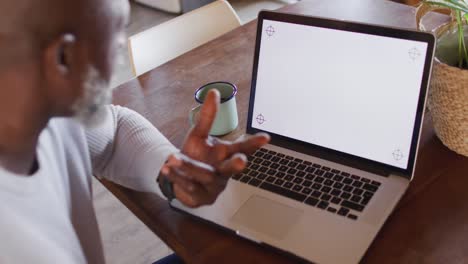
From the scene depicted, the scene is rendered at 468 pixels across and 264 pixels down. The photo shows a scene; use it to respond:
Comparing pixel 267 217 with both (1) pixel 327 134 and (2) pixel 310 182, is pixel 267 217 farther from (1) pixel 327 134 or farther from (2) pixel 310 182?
(1) pixel 327 134

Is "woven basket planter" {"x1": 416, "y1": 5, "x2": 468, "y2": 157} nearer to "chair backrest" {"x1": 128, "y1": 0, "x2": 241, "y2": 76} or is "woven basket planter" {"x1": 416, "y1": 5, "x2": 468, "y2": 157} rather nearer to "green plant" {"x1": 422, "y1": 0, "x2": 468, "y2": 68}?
"green plant" {"x1": 422, "y1": 0, "x2": 468, "y2": 68}

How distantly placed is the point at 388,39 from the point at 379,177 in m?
0.23

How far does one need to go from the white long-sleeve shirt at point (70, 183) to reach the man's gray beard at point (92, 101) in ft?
0.21

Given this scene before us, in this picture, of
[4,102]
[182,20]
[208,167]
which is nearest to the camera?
[4,102]

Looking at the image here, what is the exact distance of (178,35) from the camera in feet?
4.85

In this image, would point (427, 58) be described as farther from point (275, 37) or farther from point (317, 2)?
point (317, 2)

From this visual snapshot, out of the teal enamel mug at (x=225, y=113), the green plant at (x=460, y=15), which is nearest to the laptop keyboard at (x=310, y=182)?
the teal enamel mug at (x=225, y=113)

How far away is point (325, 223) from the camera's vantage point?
76 cm

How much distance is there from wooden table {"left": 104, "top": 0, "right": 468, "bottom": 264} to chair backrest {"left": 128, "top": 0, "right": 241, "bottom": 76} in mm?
166

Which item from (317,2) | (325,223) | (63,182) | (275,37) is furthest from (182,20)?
(325,223)

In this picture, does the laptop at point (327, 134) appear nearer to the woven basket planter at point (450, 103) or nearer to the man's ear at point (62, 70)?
the woven basket planter at point (450, 103)

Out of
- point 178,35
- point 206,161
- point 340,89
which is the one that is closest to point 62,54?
point 206,161

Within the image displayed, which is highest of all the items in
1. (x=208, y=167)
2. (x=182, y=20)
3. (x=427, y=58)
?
(x=427, y=58)

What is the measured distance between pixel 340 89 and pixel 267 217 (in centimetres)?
26
